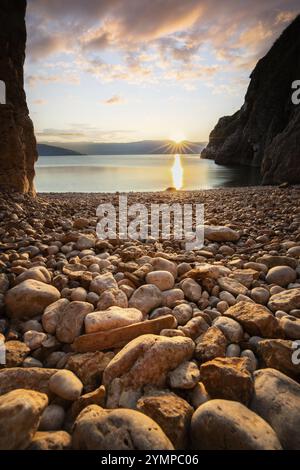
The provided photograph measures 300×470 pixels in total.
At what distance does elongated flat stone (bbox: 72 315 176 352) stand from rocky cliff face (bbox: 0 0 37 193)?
6.18m

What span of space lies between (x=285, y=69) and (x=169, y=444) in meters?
44.7

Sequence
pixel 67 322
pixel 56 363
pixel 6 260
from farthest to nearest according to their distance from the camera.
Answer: pixel 6 260 → pixel 67 322 → pixel 56 363

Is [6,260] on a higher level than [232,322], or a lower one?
higher

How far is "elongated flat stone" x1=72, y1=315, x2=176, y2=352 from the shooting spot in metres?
1.80

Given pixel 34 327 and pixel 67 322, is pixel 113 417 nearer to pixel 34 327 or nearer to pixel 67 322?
pixel 67 322

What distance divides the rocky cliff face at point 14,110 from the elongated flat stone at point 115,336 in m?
6.18

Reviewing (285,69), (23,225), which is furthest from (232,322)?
(285,69)

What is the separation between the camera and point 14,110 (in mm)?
7512

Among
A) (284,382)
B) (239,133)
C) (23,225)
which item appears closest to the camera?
(284,382)

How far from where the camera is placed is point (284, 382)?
144cm
